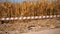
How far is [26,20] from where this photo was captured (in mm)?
1716

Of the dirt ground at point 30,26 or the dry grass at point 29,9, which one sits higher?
the dry grass at point 29,9

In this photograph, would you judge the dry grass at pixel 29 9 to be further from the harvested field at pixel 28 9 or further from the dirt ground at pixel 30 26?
the dirt ground at pixel 30 26

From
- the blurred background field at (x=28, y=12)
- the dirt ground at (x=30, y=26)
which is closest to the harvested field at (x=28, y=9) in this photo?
the blurred background field at (x=28, y=12)

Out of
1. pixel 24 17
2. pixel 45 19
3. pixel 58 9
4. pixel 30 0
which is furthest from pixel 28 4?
pixel 58 9

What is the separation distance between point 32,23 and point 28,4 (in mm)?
255

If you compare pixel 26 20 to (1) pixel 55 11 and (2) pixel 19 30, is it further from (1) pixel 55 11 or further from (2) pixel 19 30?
(1) pixel 55 11

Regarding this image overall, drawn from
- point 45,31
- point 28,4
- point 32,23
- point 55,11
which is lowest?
point 45,31

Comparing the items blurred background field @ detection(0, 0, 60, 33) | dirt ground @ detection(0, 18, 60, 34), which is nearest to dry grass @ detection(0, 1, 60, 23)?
blurred background field @ detection(0, 0, 60, 33)

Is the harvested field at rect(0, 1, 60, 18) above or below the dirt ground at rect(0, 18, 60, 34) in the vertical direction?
above

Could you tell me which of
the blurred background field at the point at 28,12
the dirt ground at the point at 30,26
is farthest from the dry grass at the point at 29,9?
the dirt ground at the point at 30,26

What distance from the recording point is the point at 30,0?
1738 millimetres

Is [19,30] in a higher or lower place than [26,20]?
lower

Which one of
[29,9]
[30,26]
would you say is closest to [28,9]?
[29,9]

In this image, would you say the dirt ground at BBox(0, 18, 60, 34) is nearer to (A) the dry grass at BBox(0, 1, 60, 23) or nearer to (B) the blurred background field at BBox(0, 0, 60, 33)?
(B) the blurred background field at BBox(0, 0, 60, 33)
